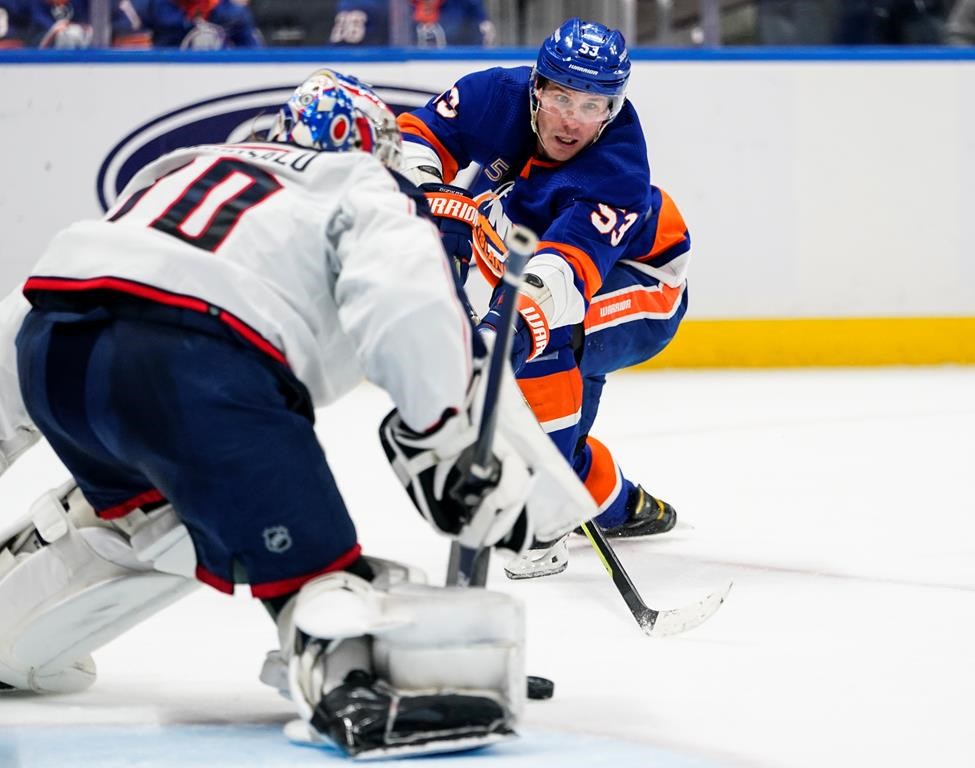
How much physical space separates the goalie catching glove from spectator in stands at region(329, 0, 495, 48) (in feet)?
11.2

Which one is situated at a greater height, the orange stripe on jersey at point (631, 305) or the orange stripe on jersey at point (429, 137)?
the orange stripe on jersey at point (429, 137)

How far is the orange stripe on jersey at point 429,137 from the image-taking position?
2.78 meters

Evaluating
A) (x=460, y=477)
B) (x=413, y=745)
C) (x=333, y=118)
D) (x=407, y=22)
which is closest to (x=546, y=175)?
(x=333, y=118)

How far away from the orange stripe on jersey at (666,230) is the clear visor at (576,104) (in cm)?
27

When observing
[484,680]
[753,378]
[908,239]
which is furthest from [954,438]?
[484,680]

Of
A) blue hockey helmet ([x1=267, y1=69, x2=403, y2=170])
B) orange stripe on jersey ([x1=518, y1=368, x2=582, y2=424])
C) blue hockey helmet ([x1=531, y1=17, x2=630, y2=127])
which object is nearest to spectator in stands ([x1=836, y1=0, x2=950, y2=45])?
blue hockey helmet ([x1=531, y1=17, x2=630, y2=127])

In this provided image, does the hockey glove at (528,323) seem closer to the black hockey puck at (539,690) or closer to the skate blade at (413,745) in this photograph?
the black hockey puck at (539,690)

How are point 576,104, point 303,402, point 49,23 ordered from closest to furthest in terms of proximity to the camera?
point 303,402 → point 576,104 → point 49,23

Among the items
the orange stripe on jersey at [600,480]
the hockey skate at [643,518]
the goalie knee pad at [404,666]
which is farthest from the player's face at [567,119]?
the goalie knee pad at [404,666]

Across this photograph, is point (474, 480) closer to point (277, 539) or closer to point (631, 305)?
point (277, 539)

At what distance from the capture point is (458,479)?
1.54 meters

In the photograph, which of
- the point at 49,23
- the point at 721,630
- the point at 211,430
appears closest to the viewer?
the point at 211,430

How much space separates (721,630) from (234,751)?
863 mm

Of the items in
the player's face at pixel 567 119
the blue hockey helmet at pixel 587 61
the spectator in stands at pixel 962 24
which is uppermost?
the spectator in stands at pixel 962 24
